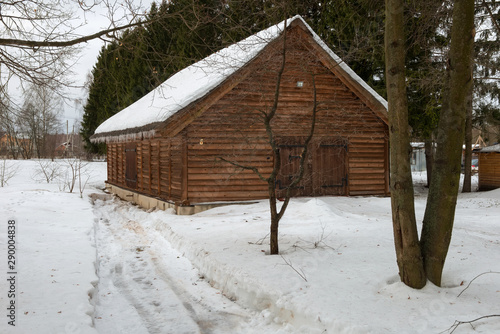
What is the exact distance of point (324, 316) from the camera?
4.68 m

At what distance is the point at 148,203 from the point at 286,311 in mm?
11815

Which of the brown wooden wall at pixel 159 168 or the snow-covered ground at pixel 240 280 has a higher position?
the brown wooden wall at pixel 159 168

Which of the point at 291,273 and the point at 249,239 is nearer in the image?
the point at 291,273

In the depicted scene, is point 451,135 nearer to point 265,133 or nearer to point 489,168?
point 265,133

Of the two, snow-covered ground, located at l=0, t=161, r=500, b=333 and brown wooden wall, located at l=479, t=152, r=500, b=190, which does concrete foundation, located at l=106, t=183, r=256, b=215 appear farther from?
brown wooden wall, located at l=479, t=152, r=500, b=190

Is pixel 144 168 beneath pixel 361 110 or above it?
beneath

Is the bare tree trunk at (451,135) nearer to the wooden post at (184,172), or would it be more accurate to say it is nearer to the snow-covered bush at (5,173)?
the wooden post at (184,172)

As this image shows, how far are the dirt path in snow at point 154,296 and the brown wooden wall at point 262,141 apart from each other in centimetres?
389

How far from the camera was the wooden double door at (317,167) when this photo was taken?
1440 centimetres

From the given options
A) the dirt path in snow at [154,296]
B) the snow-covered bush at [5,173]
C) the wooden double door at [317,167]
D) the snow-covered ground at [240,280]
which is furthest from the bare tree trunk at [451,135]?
the snow-covered bush at [5,173]

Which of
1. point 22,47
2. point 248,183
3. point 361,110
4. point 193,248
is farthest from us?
point 361,110

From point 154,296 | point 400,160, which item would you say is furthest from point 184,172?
point 400,160

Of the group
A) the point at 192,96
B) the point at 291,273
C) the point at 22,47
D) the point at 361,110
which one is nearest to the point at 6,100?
the point at 22,47

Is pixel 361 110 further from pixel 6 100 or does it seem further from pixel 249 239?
pixel 6 100
